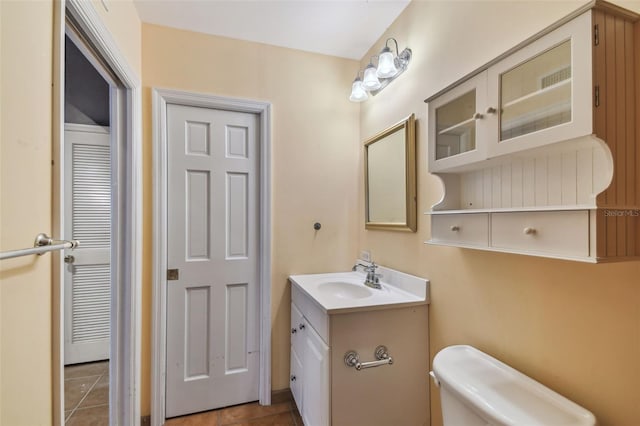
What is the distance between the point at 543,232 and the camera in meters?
0.80

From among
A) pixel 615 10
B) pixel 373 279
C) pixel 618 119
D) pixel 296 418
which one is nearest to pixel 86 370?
pixel 296 418

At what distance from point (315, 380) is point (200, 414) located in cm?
100

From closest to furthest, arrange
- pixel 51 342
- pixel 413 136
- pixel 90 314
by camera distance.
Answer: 1. pixel 51 342
2. pixel 413 136
3. pixel 90 314

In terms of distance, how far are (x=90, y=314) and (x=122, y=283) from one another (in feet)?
4.00

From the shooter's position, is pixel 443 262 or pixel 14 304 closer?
pixel 14 304

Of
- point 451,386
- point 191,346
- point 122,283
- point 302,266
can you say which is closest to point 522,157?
point 451,386

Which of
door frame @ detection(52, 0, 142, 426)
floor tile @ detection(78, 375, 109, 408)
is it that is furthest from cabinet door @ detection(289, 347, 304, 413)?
floor tile @ detection(78, 375, 109, 408)

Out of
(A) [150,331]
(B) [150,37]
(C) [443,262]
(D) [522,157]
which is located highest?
(B) [150,37]

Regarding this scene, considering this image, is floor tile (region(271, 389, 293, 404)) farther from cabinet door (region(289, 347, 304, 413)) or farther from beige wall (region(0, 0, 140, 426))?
beige wall (region(0, 0, 140, 426))

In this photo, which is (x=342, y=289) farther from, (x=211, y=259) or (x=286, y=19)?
(x=286, y=19)

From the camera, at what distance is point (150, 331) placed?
1771 millimetres

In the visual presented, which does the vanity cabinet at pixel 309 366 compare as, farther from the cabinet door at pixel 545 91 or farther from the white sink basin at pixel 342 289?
the cabinet door at pixel 545 91

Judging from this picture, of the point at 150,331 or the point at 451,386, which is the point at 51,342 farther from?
the point at 451,386

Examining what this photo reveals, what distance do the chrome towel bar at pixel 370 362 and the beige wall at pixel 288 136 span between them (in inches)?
31.1
